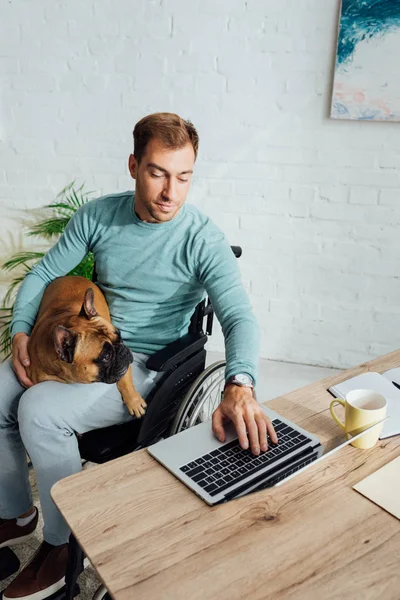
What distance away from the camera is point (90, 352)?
138 centimetres

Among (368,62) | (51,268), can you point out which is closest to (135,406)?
(51,268)

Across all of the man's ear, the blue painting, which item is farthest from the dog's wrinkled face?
the blue painting

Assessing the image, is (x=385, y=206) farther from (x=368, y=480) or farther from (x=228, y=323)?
(x=368, y=480)

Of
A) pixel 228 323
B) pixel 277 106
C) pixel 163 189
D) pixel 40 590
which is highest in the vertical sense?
pixel 277 106

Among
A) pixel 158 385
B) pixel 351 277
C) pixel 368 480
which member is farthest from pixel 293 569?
pixel 351 277

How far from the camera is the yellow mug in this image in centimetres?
108

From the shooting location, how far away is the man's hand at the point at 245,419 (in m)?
1.07

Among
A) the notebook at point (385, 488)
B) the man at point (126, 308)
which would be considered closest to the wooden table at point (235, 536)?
the notebook at point (385, 488)

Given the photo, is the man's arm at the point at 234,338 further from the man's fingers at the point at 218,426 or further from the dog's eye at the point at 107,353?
the dog's eye at the point at 107,353

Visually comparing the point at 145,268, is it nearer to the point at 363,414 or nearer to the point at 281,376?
the point at 363,414

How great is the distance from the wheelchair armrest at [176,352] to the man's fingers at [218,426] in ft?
0.99

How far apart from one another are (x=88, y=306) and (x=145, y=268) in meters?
0.25

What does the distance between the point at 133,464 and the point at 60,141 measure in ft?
6.96

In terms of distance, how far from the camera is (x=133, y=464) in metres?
1.04
